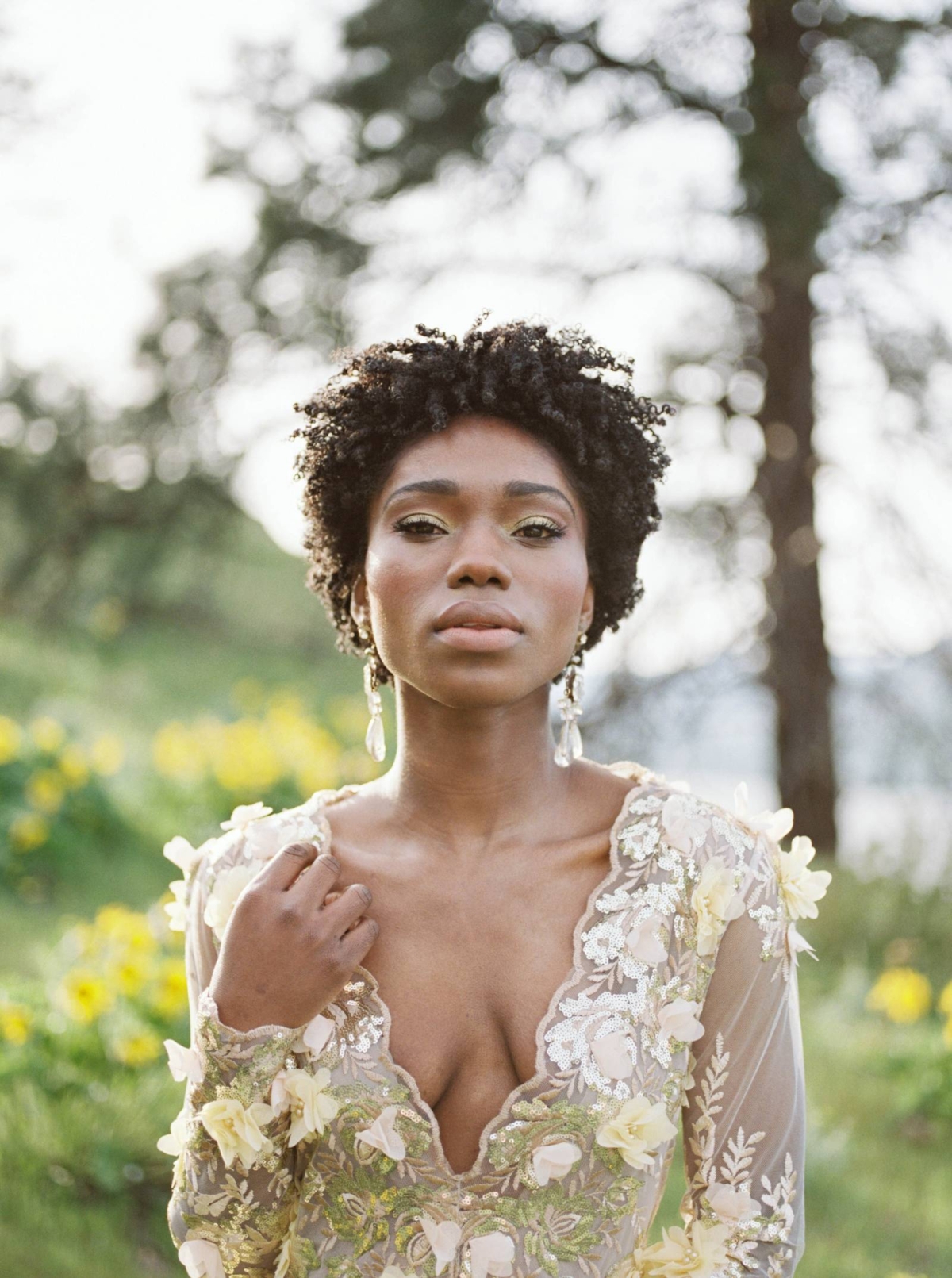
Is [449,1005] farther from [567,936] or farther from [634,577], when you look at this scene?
[634,577]

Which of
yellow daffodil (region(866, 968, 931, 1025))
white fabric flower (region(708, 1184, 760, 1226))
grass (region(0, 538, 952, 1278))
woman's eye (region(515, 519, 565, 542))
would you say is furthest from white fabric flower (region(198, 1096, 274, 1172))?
yellow daffodil (region(866, 968, 931, 1025))

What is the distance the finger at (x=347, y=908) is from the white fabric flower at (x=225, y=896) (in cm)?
20

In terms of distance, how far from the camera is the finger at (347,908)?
1.88 m

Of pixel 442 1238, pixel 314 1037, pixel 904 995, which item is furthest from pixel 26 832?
pixel 442 1238

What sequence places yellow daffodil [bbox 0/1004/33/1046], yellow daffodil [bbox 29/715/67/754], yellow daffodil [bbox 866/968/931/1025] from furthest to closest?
1. yellow daffodil [bbox 29/715/67/754]
2. yellow daffodil [bbox 866/968/931/1025]
3. yellow daffodil [bbox 0/1004/33/1046]

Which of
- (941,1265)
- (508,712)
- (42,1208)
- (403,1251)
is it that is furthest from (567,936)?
(941,1265)

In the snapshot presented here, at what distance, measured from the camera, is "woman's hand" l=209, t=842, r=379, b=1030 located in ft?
5.98

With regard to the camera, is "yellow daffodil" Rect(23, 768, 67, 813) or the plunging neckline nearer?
the plunging neckline

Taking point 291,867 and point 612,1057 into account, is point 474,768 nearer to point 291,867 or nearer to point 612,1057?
point 291,867

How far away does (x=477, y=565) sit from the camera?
6.01 ft

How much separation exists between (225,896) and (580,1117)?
25.8 inches

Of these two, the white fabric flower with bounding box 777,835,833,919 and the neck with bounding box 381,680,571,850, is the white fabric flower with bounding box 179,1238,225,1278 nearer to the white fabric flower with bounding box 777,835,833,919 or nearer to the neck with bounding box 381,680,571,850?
the neck with bounding box 381,680,571,850

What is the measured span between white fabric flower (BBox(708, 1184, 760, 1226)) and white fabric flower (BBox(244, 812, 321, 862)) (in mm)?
837

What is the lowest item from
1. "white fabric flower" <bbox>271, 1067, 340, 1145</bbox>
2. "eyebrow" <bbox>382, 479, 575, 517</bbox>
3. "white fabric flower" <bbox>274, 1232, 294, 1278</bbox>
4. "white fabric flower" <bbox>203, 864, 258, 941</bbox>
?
"white fabric flower" <bbox>274, 1232, 294, 1278</bbox>
